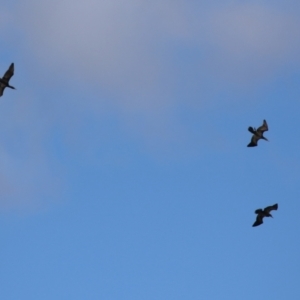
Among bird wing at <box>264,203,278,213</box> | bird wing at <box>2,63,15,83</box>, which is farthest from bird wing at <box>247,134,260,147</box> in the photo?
bird wing at <box>2,63,15,83</box>

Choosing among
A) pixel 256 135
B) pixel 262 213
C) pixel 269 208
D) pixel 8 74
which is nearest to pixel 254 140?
pixel 256 135

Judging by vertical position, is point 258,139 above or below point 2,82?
above

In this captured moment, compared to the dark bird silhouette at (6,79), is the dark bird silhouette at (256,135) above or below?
above

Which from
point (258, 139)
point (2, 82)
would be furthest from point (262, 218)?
point (2, 82)

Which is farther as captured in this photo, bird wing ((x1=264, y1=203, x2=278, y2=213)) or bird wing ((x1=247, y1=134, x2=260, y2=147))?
bird wing ((x1=264, y1=203, x2=278, y2=213))

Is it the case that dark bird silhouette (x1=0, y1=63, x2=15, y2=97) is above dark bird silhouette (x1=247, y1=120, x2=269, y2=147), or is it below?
below

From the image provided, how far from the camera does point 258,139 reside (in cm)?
10388

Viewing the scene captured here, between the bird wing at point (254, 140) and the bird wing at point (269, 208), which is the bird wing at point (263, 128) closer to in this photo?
the bird wing at point (254, 140)

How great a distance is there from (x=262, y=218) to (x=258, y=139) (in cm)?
845

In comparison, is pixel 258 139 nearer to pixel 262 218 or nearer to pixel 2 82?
pixel 262 218

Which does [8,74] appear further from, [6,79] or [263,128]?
[263,128]

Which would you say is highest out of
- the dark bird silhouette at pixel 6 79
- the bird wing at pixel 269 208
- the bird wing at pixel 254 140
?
the bird wing at pixel 254 140

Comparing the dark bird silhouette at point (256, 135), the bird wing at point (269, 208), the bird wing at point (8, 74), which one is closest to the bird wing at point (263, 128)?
the dark bird silhouette at point (256, 135)

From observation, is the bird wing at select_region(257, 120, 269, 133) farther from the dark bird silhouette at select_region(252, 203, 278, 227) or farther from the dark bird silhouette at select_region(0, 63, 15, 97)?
the dark bird silhouette at select_region(0, 63, 15, 97)
